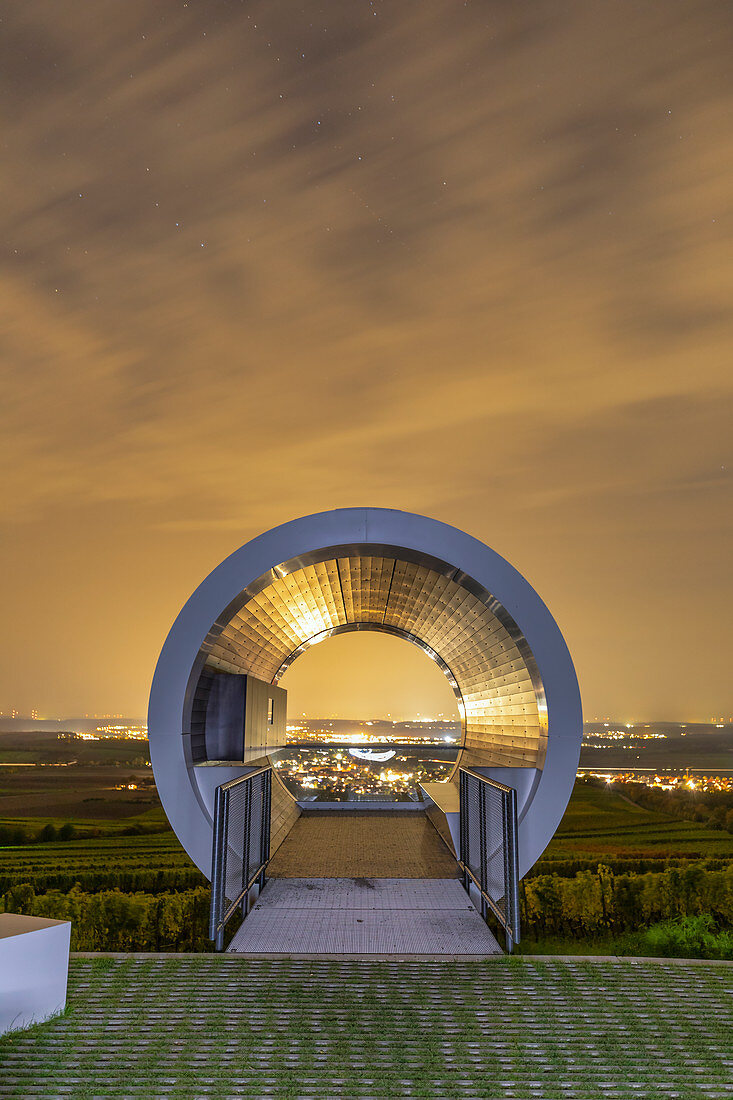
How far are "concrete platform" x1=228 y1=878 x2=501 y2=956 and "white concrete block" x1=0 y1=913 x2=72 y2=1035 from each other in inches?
53.3

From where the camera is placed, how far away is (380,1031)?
3936mm

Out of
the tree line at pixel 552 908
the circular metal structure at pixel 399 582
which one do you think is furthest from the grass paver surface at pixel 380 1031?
the tree line at pixel 552 908

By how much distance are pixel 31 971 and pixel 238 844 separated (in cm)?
220

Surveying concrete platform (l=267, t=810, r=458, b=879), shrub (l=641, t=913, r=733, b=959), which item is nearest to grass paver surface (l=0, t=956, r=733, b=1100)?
shrub (l=641, t=913, r=733, b=959)

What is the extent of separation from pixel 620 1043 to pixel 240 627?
4761mm

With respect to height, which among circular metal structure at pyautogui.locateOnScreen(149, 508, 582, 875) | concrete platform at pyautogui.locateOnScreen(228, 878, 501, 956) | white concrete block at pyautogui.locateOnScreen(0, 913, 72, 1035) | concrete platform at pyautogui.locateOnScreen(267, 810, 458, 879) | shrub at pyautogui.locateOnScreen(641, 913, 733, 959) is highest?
circular metal structure at pyautogui.locateOnScreen(149, 508, 582, 875)

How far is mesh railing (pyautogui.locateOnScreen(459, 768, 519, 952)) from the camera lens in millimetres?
5137

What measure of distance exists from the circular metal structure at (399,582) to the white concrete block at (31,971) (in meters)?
1.75

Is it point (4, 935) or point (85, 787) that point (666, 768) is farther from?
point (4, 935)

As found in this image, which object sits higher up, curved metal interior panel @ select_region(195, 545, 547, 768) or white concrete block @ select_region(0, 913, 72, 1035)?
curved metal interior panel @ select_region(195, 545, 547, 768)

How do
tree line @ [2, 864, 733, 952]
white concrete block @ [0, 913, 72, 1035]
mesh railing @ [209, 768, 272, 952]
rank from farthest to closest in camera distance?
tree line @ [2, 864, 733, 952] → mesh railing @ [209, 768, 272, 952] → white concrete block @ [0, 913, 72, 1035]

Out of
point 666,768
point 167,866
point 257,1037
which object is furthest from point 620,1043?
point 666,768

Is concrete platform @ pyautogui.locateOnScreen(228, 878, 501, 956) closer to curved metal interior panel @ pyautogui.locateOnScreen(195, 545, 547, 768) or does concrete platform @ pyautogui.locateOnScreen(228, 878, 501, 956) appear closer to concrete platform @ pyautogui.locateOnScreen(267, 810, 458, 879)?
concrete platform @ pyautogui.locateOnScreen(267, 810, 458, 879)

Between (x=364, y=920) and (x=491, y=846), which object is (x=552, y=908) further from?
(x=364, y=920)
